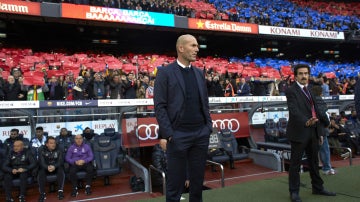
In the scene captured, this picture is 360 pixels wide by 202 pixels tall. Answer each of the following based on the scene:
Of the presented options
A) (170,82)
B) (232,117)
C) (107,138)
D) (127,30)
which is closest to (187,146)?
(170,82)

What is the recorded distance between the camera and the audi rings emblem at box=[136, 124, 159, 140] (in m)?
8.53

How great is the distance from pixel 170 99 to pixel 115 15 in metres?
13.7

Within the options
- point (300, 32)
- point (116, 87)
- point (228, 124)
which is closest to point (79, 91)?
point (116, 87)

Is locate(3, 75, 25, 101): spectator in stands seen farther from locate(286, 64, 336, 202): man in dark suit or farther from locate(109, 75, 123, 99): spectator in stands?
locate(286, 64, 336, 202): man in dark suit

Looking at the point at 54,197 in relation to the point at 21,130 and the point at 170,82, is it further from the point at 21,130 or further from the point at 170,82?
the point at 170,82

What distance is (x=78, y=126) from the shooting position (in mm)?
8742

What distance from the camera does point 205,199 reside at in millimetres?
4809

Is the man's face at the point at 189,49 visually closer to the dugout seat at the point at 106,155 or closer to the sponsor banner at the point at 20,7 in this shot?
the dugout seat at the point at 106,155

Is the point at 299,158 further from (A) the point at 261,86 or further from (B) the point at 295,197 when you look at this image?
(A) the point at 261,86

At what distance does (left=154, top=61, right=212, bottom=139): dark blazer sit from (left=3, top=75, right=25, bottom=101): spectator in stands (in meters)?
6.86

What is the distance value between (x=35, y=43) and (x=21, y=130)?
12.7m

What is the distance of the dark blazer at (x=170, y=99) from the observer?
2.89m

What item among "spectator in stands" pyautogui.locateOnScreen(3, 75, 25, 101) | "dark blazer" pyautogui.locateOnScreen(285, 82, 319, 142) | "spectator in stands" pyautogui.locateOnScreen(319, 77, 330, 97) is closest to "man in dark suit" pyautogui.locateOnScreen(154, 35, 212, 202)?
"dark blazer" pyautogui.locateOnScreen(285, 82, 319, 142)

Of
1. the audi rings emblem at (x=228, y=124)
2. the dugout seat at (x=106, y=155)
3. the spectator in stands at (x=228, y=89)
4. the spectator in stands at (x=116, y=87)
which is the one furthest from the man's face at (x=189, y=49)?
the spectator in stands at (x=228, y=89)
